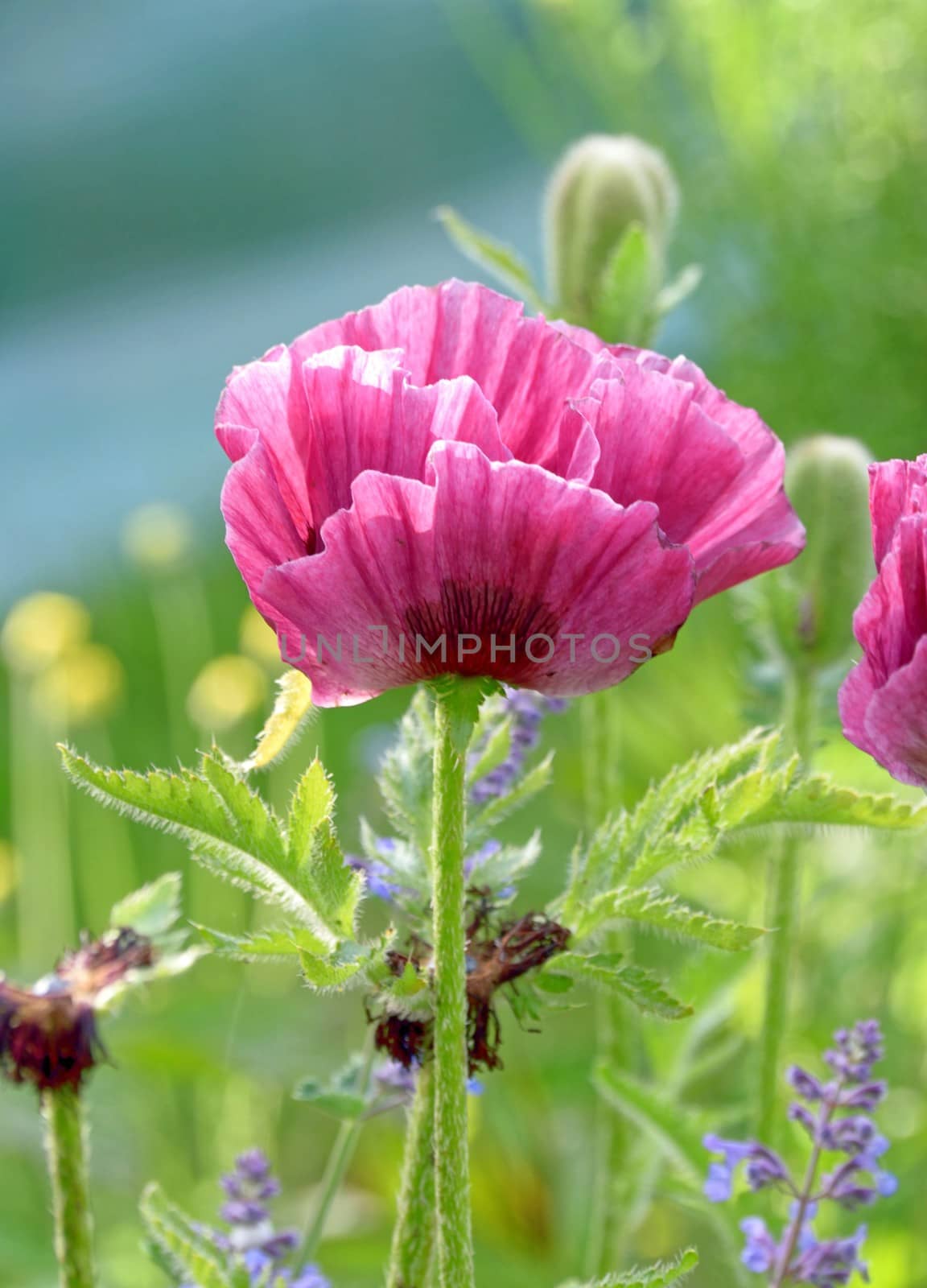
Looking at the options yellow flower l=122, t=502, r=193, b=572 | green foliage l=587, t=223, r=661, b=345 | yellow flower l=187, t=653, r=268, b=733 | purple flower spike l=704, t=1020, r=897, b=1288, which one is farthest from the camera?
yellow flower l=122, t=502, r=193, b=572

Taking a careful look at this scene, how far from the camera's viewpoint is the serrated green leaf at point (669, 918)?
263 mm

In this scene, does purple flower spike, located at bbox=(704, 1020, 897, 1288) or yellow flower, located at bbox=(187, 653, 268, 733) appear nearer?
purple flower spike, located at bbox=(704, 1020, 897, 1288)

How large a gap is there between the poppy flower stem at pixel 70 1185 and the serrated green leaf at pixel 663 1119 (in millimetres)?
131

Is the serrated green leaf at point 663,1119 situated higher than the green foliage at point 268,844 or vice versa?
the green foliage at point 268,844

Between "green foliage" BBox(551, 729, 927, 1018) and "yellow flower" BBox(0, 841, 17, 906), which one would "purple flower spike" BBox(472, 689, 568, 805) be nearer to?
"green foliage" BBox(551, 729, 927, 1018)

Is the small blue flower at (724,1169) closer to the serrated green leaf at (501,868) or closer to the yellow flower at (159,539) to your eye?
the serrated green leaf at (501,868)

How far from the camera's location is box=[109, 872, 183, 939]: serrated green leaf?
0.35m

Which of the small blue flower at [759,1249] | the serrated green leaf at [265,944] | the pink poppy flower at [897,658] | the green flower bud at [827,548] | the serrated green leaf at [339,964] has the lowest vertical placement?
the small blue flower at [759,1249]

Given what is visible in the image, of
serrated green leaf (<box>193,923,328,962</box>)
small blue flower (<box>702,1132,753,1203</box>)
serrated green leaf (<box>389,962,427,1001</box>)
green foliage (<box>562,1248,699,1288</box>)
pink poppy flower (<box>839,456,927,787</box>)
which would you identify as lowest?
small blue flower (<box>702,1132,753,1203</box>)

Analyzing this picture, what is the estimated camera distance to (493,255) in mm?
499

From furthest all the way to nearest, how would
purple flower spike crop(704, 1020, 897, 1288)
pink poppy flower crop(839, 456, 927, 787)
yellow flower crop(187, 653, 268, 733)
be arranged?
yellow flower crop(187, 653, 268, 733)
purple flower spike crop(704, 1020, 897, 1288)
pink poppy flower crop(839, 456, 927, 787)

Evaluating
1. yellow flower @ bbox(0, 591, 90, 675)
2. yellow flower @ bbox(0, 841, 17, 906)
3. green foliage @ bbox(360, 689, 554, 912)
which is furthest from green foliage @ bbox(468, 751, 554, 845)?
yellow flower @ bbox(0, 591, 90, 675)

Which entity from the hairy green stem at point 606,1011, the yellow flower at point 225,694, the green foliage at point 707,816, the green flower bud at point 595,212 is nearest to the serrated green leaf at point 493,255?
the green flower bud at point 595,212

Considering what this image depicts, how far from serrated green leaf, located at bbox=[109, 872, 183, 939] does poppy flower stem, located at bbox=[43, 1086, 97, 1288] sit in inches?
1.6
